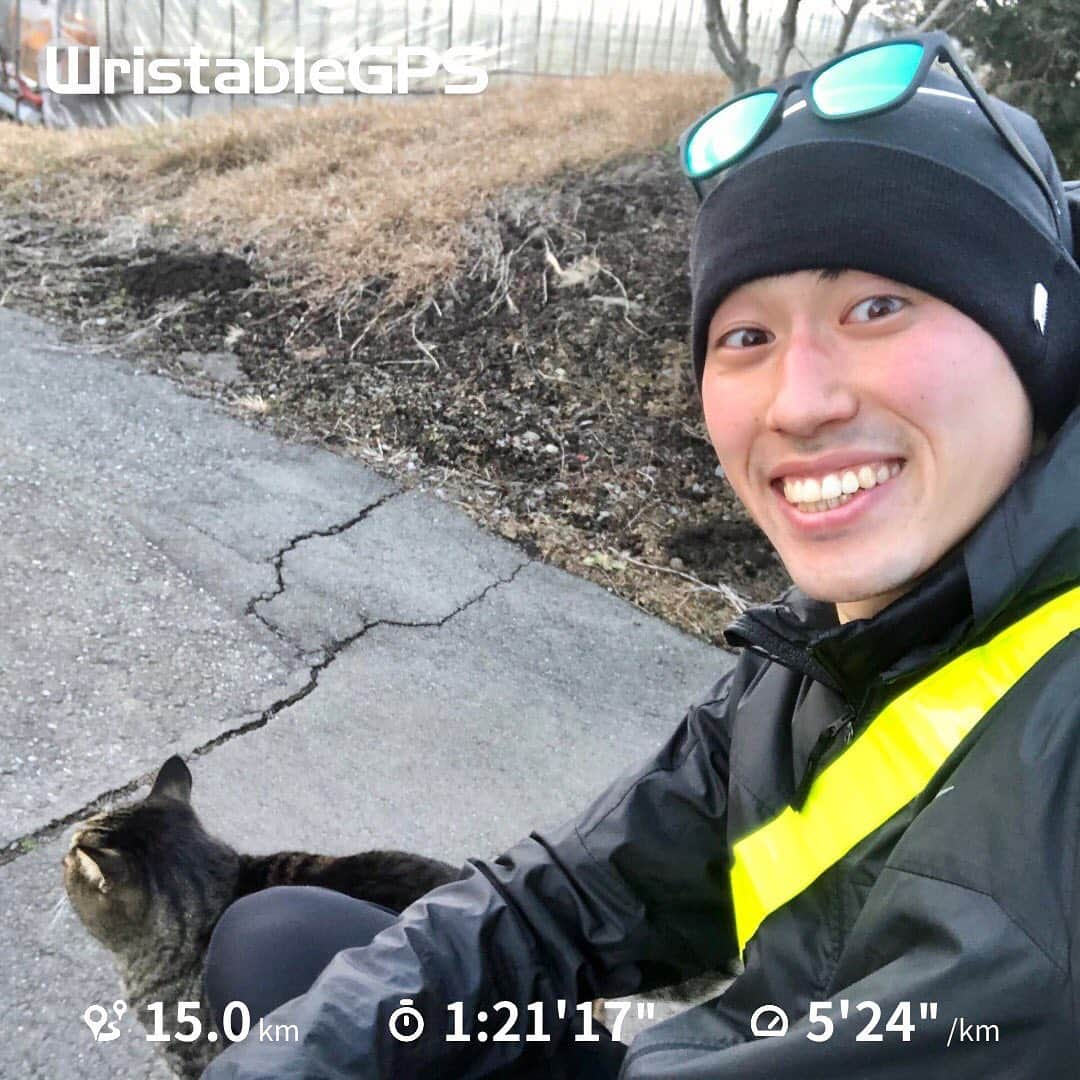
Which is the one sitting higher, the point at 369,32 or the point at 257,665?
the point at 369,32

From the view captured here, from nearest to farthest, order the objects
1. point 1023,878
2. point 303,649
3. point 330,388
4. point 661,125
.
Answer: point 1023,878, point 303,649, point 330,388, point 661,125

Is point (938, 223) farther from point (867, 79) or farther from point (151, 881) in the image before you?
point (151, 881)

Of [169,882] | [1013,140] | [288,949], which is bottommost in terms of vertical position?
[169,882]

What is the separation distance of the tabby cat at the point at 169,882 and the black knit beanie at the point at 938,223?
55.3 inches

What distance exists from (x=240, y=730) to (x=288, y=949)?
1214mm

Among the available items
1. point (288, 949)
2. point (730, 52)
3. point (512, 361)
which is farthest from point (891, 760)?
point (730, 52)

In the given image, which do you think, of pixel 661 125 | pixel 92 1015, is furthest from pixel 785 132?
pixel 661 125

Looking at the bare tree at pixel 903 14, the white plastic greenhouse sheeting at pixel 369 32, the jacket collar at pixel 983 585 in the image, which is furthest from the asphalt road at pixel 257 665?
the white plastic greenhouse sheeting at pixel 369 32

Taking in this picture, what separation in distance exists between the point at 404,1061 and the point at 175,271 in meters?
4.76

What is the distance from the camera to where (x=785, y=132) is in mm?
1224

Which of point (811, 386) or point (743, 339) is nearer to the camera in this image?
point (811, 386)

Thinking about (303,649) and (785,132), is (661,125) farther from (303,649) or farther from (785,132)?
(785,132)

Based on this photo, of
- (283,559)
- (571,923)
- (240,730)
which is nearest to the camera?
(571,923)

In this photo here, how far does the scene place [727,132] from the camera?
4.33 ft
